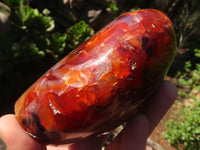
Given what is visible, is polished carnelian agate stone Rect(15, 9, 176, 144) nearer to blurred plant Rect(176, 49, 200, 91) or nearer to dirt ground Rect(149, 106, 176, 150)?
blurred plant Rect(176, 49, 200, 91)

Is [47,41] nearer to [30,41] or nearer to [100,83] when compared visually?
[30,41]

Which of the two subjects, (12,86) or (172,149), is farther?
(172,149)

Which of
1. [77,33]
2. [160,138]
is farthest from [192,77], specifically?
[77,33]

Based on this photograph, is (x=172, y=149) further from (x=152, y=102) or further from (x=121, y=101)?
(x=121, y=101)

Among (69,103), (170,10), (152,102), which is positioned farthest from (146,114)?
(170,10)

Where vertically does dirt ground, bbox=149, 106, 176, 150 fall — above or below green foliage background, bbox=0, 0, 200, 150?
below

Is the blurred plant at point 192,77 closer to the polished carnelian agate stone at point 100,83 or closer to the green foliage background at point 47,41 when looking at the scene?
the green foliage background at point 47,41

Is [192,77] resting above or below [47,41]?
below

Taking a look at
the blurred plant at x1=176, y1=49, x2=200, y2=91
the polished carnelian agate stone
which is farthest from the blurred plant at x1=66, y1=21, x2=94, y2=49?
the polished carnelian agate stone
